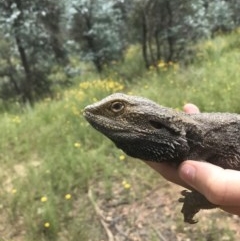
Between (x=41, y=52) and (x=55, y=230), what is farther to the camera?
(x=41, y=52)

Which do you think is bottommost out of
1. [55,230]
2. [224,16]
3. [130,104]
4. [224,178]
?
[224,16]

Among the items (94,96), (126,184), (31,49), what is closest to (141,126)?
(126,184)

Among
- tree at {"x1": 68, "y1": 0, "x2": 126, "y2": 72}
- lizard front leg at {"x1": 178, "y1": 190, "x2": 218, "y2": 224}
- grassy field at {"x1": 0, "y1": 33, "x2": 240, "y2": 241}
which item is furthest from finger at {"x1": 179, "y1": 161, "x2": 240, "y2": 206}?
tree at {"x1": 68, "y1": 0, "x2": 126, "y2": 72}

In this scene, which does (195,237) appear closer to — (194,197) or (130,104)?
(194,197)

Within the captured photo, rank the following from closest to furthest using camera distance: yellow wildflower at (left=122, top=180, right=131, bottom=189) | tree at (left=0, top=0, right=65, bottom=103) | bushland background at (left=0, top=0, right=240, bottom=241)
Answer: bushland background at (left=0, top=0, right=240, bottom=241)
yellow wildflower at (left=122, top=180, right=131, bottom=189)
tree at (left=0, top=0, right=65, bottom=103)

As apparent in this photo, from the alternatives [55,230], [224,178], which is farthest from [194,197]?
[55,230]

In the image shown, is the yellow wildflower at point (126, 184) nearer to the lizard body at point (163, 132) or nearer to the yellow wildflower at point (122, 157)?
the yellow wildflower at point (122, 157)

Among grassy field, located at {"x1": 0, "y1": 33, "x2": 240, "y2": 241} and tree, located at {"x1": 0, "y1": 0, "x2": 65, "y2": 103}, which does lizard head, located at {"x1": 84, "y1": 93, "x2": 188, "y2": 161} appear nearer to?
grassy field, located at {"x1": 0, "y1": 33, "x2": 240, "y2": 241}
